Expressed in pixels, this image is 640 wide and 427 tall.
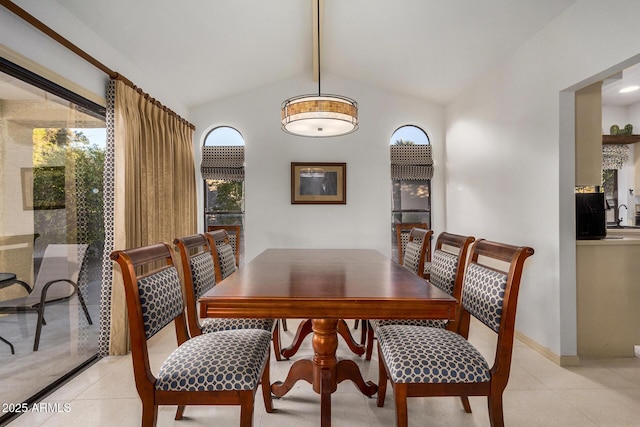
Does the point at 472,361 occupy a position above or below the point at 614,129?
below

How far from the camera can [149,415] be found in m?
1.26

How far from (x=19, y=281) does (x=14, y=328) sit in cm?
28

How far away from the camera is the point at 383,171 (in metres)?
4.54

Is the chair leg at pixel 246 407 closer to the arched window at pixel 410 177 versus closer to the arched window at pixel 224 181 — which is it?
the arched window at pixel 224 181

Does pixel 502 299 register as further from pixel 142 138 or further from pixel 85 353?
pixel 142 138

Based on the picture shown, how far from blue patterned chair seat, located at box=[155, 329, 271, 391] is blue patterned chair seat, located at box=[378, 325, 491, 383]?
0.63 m

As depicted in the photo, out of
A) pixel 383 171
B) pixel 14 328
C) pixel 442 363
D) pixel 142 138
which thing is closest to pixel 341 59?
pixel 383 171

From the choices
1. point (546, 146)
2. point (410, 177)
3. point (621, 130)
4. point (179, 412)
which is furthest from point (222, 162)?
point (621, 130)

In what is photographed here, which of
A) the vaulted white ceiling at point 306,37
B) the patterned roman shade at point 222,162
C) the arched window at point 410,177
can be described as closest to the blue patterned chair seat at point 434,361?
the vaulted white ceiling at point 306,37

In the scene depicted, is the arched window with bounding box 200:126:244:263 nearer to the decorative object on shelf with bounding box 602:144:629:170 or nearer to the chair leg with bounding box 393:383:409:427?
the chair leg with bounding box 393:383:409:427

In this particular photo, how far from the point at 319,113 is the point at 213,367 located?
1642 mm

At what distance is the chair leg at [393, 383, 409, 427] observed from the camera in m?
1.35

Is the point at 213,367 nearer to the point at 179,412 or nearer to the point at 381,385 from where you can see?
the point at 179,412

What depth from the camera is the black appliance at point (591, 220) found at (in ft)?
8.32
